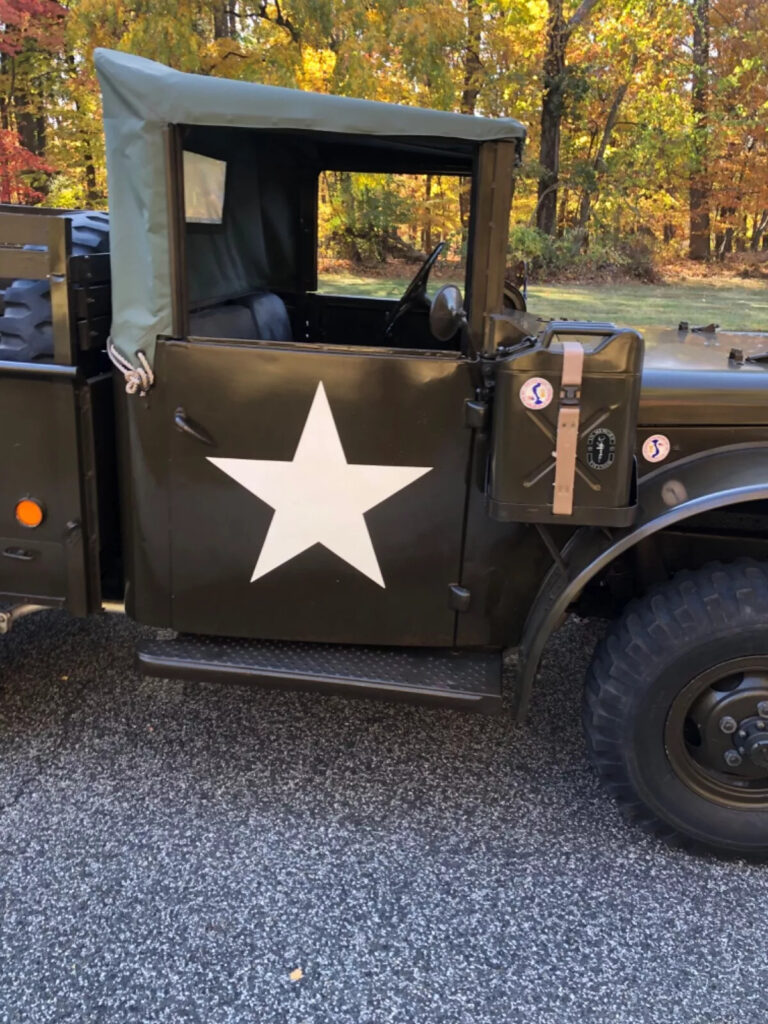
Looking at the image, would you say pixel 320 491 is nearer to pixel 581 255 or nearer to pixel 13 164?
pixel 13 164

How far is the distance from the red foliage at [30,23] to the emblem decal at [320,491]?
9706mm

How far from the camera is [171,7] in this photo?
9.21 m

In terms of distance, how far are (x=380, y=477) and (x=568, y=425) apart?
57 centimetres

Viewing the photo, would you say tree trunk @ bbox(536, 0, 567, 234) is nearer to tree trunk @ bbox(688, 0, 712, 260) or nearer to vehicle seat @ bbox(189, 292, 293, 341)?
tree trunk @ bbox(688, 0, 712, 260)

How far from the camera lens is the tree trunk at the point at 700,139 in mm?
18594

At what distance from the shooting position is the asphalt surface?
2041 millimetres

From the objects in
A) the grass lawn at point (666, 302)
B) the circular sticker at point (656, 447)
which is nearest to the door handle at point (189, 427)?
the circular sticker at point (656, 447)

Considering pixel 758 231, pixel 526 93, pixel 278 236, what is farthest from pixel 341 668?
pixel 758 231

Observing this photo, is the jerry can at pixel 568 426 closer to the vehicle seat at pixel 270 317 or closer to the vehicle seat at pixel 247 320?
the vehicle seat at pixel 247 320

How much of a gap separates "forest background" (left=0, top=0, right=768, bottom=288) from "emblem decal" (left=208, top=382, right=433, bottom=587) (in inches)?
55.1

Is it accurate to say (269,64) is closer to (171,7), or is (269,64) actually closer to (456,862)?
(171,7)

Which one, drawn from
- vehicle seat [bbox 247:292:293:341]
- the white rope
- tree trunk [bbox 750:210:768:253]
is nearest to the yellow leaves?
vehicle seat [bbox 247:292:293:341]

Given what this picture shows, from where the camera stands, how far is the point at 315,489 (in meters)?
2.48

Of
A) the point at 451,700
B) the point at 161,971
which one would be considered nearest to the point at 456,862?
the point at 451,700
